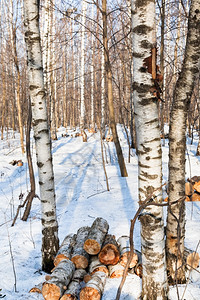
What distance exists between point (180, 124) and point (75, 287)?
6.58 ft

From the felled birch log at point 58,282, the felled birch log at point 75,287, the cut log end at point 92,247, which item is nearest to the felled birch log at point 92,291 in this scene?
the felled birch log at point 75,287

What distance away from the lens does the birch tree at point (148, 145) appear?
1781mm

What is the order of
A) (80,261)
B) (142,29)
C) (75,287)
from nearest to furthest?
(142,29) → (75,287) → (80,261)

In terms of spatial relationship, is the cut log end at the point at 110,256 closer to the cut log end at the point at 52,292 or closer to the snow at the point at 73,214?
the snow at the point at 73,214

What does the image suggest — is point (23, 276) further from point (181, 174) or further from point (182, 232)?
point (181, 174)

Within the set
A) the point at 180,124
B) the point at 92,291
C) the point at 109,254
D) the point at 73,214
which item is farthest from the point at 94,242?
the point at 73,214

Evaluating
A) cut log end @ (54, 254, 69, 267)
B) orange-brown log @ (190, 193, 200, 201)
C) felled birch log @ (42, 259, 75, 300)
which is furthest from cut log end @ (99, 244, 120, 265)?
orange-brown log @ (190, 193, 200, 201)

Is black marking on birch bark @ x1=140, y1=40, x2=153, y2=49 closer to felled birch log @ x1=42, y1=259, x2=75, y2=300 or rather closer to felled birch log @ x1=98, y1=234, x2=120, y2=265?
felled birch log @ x1=98, y1=234, x2=120, y2=265

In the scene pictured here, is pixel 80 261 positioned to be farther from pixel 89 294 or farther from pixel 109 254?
pixel 89 294

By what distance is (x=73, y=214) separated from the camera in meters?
4.84

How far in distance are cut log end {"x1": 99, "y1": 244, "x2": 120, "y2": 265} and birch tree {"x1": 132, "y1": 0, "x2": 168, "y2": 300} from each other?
57 centimetres

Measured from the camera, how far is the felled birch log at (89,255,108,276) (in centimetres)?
274

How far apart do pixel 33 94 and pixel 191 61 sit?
181cm

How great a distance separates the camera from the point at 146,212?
2047 millimetres
